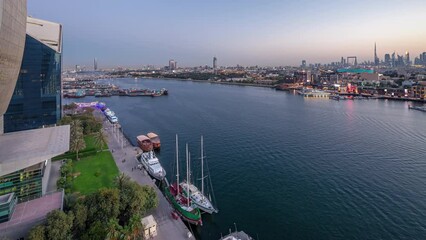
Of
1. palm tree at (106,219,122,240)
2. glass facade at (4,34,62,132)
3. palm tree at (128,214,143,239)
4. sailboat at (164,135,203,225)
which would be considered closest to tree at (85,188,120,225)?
palm tree at (106,219,122,240)

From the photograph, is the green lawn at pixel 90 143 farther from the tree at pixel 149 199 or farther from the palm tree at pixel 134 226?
the palm tree at pixel 134 226

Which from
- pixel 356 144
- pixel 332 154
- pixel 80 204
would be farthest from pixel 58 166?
pixel 356 144

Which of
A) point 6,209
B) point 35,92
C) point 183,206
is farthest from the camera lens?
point 35,92

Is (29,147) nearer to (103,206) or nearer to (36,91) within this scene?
(103,206)

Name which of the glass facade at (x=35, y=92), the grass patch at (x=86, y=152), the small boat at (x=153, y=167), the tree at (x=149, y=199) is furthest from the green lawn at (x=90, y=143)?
the tree at (x=149, y=199)

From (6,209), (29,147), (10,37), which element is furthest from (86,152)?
(10,37)

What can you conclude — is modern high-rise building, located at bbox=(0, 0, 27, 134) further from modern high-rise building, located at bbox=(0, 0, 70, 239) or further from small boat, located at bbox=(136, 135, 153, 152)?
small boat, located at bbox=(136, 135, 153, 152)
